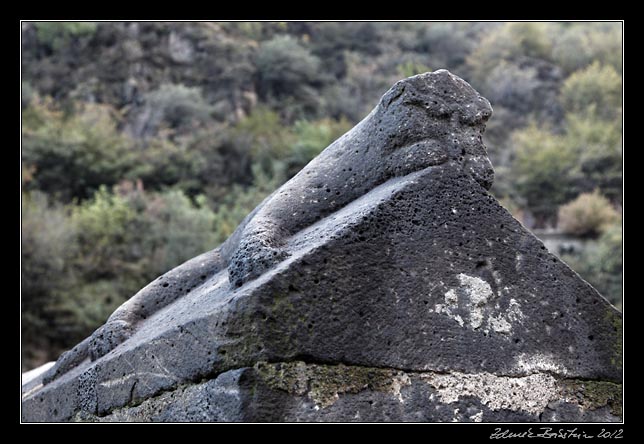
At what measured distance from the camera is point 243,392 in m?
3.31

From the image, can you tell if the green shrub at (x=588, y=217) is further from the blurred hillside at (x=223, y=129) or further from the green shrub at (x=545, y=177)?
the green shrub at (x=545, y=177)

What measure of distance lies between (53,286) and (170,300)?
14.4 meters

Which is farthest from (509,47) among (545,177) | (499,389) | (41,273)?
(499,389)

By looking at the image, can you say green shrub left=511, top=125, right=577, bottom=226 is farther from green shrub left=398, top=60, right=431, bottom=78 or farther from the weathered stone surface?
the weathered stone surface

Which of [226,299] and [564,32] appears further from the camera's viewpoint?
[564,32]

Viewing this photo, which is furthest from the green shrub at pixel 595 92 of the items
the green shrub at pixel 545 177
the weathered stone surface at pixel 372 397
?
the weathered stone surface at pixel 372 397

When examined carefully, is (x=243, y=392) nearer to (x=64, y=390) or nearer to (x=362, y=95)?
(x=64, y=390)

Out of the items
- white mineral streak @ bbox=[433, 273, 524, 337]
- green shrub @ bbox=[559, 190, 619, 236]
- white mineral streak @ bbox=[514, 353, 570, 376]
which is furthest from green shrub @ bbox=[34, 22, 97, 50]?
white mineral streak @ bbox=[514, 353, 570, 376]

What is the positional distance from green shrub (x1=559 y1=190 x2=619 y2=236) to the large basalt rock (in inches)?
854


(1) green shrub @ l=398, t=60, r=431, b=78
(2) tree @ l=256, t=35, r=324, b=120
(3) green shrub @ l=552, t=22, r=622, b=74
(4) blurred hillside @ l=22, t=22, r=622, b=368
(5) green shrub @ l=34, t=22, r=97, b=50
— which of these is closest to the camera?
(4) blurred hillside @ l=22, t=22, r=622, b=368

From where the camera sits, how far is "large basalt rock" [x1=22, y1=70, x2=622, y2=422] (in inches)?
134

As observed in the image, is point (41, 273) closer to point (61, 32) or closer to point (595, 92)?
point (61, 32)

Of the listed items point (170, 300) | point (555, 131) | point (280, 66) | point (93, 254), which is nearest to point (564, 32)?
point (555, 131)

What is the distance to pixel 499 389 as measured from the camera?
11.8 feet
